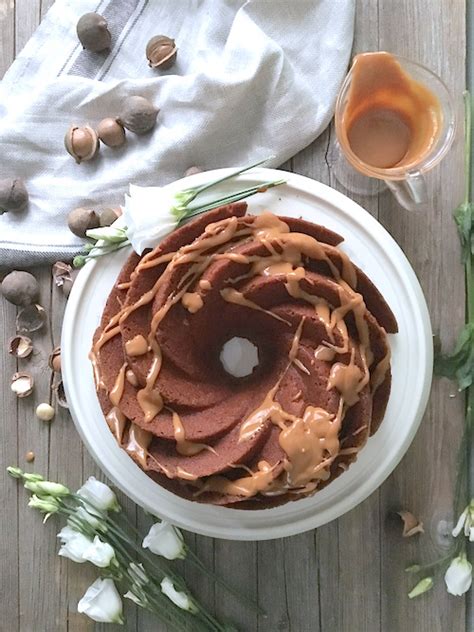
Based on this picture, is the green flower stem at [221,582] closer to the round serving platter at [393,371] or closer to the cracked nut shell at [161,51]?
the round serving platter at [393,371]

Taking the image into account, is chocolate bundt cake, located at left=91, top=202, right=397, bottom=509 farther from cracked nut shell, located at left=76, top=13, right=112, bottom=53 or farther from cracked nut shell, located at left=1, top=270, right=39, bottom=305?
cracked nut shell, located at left=76, top=13, right=112, bottom=53

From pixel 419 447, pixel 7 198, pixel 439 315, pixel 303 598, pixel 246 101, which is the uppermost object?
pixel 246 101

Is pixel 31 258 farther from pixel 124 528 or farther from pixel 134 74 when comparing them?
pixel 124 528

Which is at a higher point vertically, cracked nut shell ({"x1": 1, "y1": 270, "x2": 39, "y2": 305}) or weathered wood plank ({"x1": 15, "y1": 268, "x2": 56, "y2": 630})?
cracked nut shell ({"x1": 1, "y1": 270, "x2": 39, "y2": 305})

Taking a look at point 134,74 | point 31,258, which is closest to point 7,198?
point 31,258

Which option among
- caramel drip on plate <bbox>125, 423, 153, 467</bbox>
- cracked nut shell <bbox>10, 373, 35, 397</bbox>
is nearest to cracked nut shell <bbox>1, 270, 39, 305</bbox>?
cracked nut shell <bbox>10, 373, 35, 397</bbox>

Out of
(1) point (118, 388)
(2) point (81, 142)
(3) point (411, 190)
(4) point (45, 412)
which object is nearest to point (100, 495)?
(4) point (45, 412)
